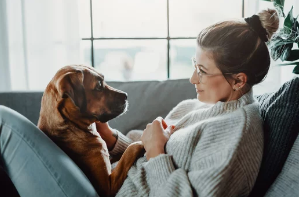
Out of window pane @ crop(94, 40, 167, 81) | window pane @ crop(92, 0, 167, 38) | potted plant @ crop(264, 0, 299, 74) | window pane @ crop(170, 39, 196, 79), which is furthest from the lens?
window pane @ crop(170, 39, 196, 79)

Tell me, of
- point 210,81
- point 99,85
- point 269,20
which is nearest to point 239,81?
point 210,81

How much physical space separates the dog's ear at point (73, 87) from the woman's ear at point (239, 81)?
0.63 metres

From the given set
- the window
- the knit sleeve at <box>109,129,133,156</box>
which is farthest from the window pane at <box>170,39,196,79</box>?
the knit sleeve at <box>109,129,133,156</box>

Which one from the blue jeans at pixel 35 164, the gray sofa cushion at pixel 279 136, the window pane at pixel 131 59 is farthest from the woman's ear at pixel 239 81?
the window pane at pixel 131 59

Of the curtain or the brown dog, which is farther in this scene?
the curtain

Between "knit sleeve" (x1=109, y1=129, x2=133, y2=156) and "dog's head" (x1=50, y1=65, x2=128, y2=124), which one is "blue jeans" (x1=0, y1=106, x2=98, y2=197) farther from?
"knit sleeve" (x1=109, y1=129, x2=133, y2=156)

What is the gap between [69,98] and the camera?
133 centimetres

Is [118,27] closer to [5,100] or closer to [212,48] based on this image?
[5,100]

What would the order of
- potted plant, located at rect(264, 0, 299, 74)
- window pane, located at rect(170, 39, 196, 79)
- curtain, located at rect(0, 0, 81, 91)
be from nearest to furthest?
potted plant, located at rect(264, 0, 299, 74), curtain, located at rect(0, 0, 81, 91), window pane, located at rect(170, 39, 196, 79)

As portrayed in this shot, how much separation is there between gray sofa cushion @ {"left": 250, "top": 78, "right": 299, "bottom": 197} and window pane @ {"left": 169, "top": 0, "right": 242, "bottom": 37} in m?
2.01

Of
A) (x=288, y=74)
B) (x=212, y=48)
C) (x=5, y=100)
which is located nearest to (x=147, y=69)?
(x=288, y=74)

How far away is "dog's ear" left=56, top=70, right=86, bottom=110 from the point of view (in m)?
1.28

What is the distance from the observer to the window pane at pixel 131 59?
10.1ft

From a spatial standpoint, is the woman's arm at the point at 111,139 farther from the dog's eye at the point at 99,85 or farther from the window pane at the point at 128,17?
the window pane at the point at 128,17
